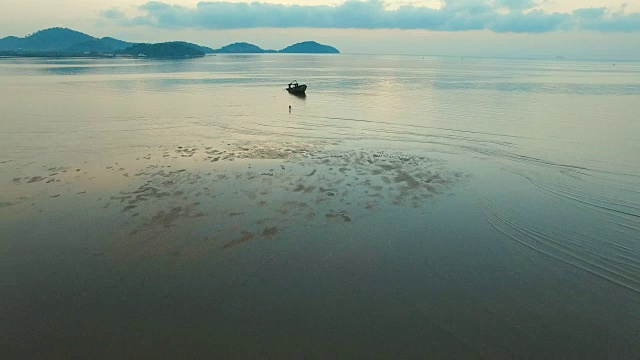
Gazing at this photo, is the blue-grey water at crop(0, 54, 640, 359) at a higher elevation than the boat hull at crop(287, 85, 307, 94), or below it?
below

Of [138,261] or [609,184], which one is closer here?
[138,261]

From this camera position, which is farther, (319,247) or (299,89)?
(299,89)

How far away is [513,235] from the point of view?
48.1 ft

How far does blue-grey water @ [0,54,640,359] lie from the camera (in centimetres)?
943

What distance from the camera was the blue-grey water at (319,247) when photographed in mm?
9430


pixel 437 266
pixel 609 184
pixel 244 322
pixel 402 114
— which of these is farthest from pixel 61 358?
pixel 402 114

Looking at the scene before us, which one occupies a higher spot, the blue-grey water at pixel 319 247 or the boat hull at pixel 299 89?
the boat hull at pixel 299 89

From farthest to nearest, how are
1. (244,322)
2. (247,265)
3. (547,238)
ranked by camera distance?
(547,238)
(247,265)
(244,322)

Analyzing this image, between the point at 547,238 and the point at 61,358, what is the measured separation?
49.5ft

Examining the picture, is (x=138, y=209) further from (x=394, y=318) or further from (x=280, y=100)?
(x=280, y=100)

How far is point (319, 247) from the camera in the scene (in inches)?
538

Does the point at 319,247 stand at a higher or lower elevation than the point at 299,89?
lower

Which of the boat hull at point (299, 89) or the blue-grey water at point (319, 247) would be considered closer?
the blue-grey water at point (319, 247)

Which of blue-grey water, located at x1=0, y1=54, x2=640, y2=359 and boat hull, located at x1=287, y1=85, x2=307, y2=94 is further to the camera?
boat hull, located at x1=287, y1=85, x2=307, y2=94
